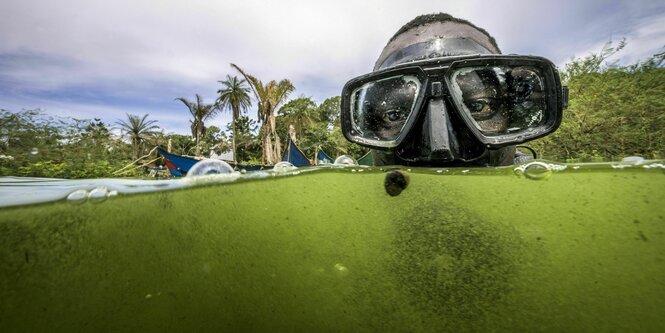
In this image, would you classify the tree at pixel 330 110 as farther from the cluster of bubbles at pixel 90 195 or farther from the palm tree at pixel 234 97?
the cluster of bubbles at pixel 90 195

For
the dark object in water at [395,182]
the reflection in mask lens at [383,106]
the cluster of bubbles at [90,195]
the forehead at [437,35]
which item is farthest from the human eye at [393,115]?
the cluster of bubbles at [90,195]

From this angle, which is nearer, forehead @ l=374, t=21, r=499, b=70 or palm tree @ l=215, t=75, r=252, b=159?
forehead @ l=374, t=21, r=499, b=70

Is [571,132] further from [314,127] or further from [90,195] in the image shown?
[314,127]

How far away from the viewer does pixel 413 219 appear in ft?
3.10

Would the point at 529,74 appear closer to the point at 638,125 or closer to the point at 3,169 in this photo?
the point at 3,169

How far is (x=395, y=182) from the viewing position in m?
0.98

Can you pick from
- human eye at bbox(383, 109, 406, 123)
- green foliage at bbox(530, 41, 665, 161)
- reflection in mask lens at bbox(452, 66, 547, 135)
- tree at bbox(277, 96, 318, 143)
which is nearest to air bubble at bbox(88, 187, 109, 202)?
human eye at bbox(383, 109, 406, 123)

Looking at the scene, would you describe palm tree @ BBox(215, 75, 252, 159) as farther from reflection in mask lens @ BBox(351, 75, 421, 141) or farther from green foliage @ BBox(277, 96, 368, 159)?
reflection in mask lens @ BBox(351, 75, 421, 141)

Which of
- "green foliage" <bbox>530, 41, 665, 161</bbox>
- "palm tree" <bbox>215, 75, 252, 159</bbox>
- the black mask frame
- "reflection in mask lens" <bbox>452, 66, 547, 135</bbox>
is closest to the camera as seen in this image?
the black mask frame

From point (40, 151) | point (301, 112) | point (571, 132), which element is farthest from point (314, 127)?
point (40, 151)

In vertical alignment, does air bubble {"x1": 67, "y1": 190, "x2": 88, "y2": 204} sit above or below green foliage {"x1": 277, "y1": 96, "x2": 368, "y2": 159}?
below

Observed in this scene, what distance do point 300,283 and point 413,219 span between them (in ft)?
1.70

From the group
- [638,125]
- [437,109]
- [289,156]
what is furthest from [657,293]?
[289,156]

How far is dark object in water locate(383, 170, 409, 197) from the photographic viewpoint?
38.3 inches
